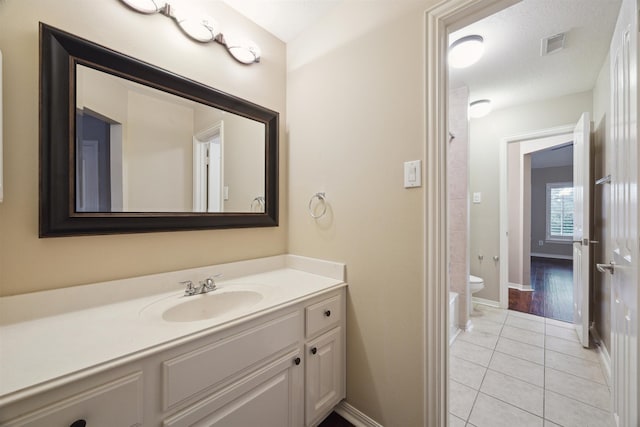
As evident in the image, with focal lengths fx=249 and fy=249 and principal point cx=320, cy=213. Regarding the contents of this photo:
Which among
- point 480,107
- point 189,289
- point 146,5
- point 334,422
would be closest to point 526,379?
point 334,422

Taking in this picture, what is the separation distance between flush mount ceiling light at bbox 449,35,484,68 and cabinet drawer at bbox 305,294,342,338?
1.95 meters

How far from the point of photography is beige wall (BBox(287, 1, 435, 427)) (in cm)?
116

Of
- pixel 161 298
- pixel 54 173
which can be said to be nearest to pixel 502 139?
pixel 161 298

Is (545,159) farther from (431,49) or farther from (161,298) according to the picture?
(161,298)

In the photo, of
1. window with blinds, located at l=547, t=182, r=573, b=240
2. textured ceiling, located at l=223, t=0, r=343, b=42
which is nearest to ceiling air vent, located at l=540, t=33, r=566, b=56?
textured ceiling, located at l=223, t=0, r=343, b=42

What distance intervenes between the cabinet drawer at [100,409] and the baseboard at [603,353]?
105 inches

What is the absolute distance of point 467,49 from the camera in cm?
183

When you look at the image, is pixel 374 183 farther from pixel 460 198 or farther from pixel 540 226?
pixel 540 226

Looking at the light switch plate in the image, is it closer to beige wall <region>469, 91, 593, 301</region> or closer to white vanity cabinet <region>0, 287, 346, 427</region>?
white vanity cabinet <region>0, 287, 346, 427</region>

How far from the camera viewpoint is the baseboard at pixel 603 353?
68.1 inches

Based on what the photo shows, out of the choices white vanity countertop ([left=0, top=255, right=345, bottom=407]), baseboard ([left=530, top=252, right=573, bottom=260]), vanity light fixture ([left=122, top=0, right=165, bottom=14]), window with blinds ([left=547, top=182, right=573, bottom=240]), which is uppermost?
vanity light fixture ([left=122, top=0, right=165, bottom=14])

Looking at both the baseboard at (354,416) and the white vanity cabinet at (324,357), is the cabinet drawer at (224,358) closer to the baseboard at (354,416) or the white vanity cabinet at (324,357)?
the white vanity cabinet at (324,357)

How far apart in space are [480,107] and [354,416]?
317 cm

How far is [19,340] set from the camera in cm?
75
